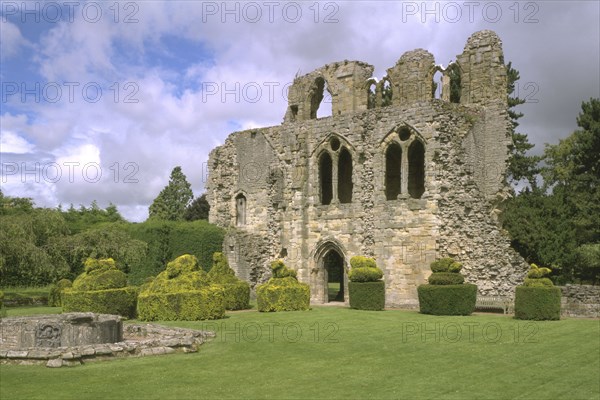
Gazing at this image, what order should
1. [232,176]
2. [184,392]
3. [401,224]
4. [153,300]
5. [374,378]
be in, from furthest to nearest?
[232,176] → [401,224] → [153,300] → [374,378] → [184,392]

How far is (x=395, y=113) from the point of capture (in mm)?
28797

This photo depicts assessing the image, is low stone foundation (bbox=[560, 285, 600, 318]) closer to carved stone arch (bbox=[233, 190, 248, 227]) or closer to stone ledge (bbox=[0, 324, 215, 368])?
stone ledge (bbox=[0, 324, 215, 368])

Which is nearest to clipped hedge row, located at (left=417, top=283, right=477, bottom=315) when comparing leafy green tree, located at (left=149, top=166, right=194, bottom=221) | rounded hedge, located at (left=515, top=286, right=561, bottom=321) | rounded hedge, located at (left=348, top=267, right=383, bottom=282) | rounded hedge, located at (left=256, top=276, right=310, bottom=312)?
rounded hedge, located at (left=515, top=286, right=561, bottom=321)

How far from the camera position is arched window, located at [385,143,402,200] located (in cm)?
3151

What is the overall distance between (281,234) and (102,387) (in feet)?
69.5

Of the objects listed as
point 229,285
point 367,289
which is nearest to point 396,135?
point 367,289

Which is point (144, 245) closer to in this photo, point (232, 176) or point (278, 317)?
point (232, 176)

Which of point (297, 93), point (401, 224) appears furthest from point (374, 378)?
point (297, 93)

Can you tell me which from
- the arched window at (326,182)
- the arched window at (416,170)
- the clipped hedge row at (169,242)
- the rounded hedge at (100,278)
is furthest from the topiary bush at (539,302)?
the clipped hedge row at (169,242)

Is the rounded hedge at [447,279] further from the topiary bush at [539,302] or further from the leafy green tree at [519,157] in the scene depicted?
the leafy green tree at [519,157]

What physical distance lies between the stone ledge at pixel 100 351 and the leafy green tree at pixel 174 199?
136 ft

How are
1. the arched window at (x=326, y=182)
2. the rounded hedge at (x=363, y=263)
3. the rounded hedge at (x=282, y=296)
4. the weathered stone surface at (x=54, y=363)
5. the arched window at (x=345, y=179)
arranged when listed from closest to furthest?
the weathered stone surface at (x=54, y=363)
the rounded hedge at (x=282, y=296)
the rounded hedge at (x=363, y=263)
the arched window at (x=345, y=179)
the arched window at (x=326, y=182)

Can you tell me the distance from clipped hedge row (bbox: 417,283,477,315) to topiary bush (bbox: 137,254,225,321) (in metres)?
7.05

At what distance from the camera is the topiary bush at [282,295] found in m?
23.8
